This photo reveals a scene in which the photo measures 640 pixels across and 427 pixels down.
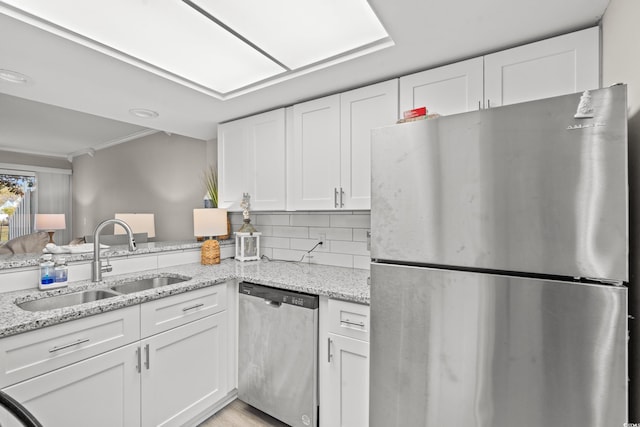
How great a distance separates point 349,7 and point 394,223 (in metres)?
0.97

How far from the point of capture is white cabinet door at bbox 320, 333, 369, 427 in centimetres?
151

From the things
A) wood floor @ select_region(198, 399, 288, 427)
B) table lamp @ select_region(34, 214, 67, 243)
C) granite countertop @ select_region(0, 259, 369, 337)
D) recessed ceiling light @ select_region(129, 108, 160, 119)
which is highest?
recessed ceiling light @ select_region(129, 108, 160, 119)

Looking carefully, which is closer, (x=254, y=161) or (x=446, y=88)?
(x=446, y=88)

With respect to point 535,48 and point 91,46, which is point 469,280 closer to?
point 535,48

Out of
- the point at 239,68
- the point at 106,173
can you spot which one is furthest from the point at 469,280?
the point at 106,173

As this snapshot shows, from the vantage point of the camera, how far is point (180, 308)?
1731mm

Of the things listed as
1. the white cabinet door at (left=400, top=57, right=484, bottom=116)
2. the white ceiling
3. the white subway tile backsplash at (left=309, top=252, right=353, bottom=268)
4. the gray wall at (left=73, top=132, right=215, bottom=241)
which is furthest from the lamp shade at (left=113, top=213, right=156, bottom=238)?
the white cabinet door at (left=400, top=57, right=484, bottom=116)

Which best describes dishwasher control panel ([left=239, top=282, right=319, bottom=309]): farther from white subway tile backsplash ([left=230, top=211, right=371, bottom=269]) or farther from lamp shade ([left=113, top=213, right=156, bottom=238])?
lamp shade ([left=113, top=213, right=156, bottom=238])

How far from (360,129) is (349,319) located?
116 cm

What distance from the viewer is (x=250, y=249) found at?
2.62 m

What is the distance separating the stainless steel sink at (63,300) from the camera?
1546 millimetres

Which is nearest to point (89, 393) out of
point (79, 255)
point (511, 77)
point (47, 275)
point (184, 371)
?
point (184, 371)

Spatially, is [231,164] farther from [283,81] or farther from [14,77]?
[14,77]

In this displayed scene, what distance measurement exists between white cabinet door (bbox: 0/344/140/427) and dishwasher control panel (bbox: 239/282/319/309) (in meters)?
0.67
